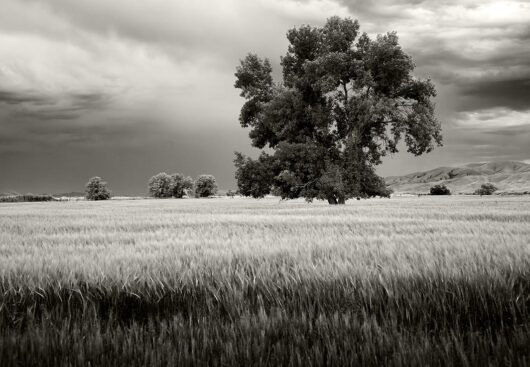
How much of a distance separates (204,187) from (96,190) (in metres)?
40.3

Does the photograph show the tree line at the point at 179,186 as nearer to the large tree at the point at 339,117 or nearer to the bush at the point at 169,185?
the bush at the point at 169,185

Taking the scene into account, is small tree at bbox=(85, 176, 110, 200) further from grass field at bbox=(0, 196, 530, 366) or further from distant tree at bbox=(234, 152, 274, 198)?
grass field at bbox=(0, 196, 530, 366)

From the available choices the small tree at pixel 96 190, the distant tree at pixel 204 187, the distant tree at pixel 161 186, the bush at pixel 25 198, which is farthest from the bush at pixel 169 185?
the bush at pixel 25 198

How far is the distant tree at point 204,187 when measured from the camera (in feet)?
510

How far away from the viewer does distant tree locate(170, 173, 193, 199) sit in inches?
6122

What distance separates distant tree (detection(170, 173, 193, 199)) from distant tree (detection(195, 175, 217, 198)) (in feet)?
13.1

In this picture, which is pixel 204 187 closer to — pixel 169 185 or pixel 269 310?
pixel 169 185

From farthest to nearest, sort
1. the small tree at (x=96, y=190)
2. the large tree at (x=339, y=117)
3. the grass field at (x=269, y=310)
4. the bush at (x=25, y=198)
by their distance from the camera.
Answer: the small tree at (x=96, y=190)
the bush at (x=25, y=198)
the large tree at (x=339, y=117)
the grass field at (x=269, y=310)

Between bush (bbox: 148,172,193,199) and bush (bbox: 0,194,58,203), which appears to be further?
bush (bbox: 148,172,193,199)

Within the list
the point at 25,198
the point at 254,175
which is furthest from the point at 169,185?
the point at 254,175

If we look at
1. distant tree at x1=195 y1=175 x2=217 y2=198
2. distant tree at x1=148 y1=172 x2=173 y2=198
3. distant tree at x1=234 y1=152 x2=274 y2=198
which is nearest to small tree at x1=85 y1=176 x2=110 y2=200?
distant tree at x1=148 y1=172 x2=173 y2=198

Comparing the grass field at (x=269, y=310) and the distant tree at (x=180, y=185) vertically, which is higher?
the distant tree at (x=180, y=185)

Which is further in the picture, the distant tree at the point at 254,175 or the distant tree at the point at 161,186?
the distant tree at the point at 161,186

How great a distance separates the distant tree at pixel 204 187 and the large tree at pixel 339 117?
124694 mm
